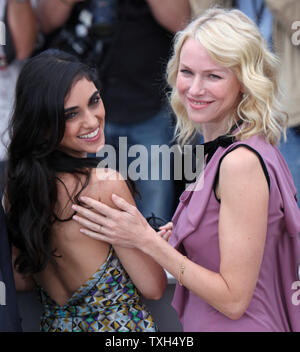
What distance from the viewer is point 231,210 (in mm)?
1560

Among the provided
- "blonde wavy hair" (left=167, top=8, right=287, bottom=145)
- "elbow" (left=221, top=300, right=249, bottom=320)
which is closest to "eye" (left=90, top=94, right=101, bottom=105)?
"blonde wavy hair" (left=167, top=8, right=287, bottom=145)

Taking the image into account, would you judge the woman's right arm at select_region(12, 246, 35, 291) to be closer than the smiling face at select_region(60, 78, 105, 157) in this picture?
No

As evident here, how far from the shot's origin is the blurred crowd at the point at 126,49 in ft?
8.98

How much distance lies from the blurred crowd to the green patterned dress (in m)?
1.09

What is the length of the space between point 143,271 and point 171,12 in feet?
4.66

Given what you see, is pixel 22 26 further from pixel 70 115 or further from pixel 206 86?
pixel 206 86

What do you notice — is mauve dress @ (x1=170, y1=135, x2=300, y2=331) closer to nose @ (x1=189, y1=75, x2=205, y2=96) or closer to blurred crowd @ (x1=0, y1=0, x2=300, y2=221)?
nose @ (x1=189, y1=75, x2=205, y2=96)

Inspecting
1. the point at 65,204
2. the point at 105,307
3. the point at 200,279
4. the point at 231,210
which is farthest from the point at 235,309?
the point at 65,204

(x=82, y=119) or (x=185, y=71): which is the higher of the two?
(x=185, y=71)

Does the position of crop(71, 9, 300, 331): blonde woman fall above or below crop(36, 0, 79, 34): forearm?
below

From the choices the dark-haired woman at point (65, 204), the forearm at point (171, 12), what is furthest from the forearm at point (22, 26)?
the dark-haired woman at point (65, 204)

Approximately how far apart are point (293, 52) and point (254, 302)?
4.42ft

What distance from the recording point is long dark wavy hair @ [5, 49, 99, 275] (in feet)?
5.71
